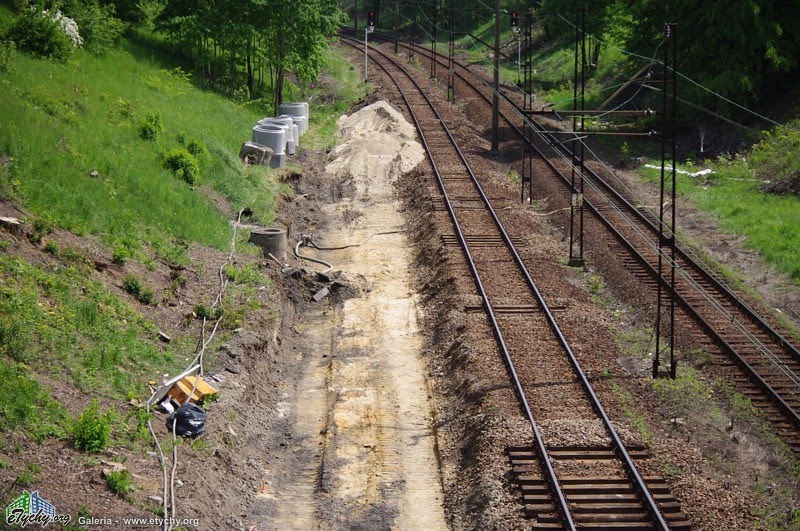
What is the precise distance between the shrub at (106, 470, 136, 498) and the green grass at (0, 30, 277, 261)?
8.56 metres

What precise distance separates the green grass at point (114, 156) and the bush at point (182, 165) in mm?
351

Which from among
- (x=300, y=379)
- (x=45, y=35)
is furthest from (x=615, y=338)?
(x=45, y=35)

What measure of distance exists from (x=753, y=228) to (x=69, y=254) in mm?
20035

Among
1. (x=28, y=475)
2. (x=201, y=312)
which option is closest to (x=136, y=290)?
(x=201, y=312)

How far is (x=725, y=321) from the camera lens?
21.8 meters

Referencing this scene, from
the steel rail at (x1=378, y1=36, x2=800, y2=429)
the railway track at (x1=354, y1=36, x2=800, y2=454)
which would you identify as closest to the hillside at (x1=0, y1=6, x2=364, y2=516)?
the railway track at (x1=354, y1=36, x2=800, y2=454)

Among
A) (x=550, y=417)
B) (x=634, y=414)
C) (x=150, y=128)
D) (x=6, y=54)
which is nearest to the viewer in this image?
(x=550, y=417)

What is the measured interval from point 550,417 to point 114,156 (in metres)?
14.1

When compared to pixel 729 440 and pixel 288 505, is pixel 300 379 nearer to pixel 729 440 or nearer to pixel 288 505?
pixel 288 505

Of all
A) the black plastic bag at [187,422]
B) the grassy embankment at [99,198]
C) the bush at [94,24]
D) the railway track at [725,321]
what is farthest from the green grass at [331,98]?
the black plastic bag at [187,422]

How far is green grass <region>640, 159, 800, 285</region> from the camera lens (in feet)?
86.1

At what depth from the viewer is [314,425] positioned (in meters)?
17.5

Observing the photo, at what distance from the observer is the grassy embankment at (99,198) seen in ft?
48.0

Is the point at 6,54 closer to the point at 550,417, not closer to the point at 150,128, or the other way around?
the point at 150,128
